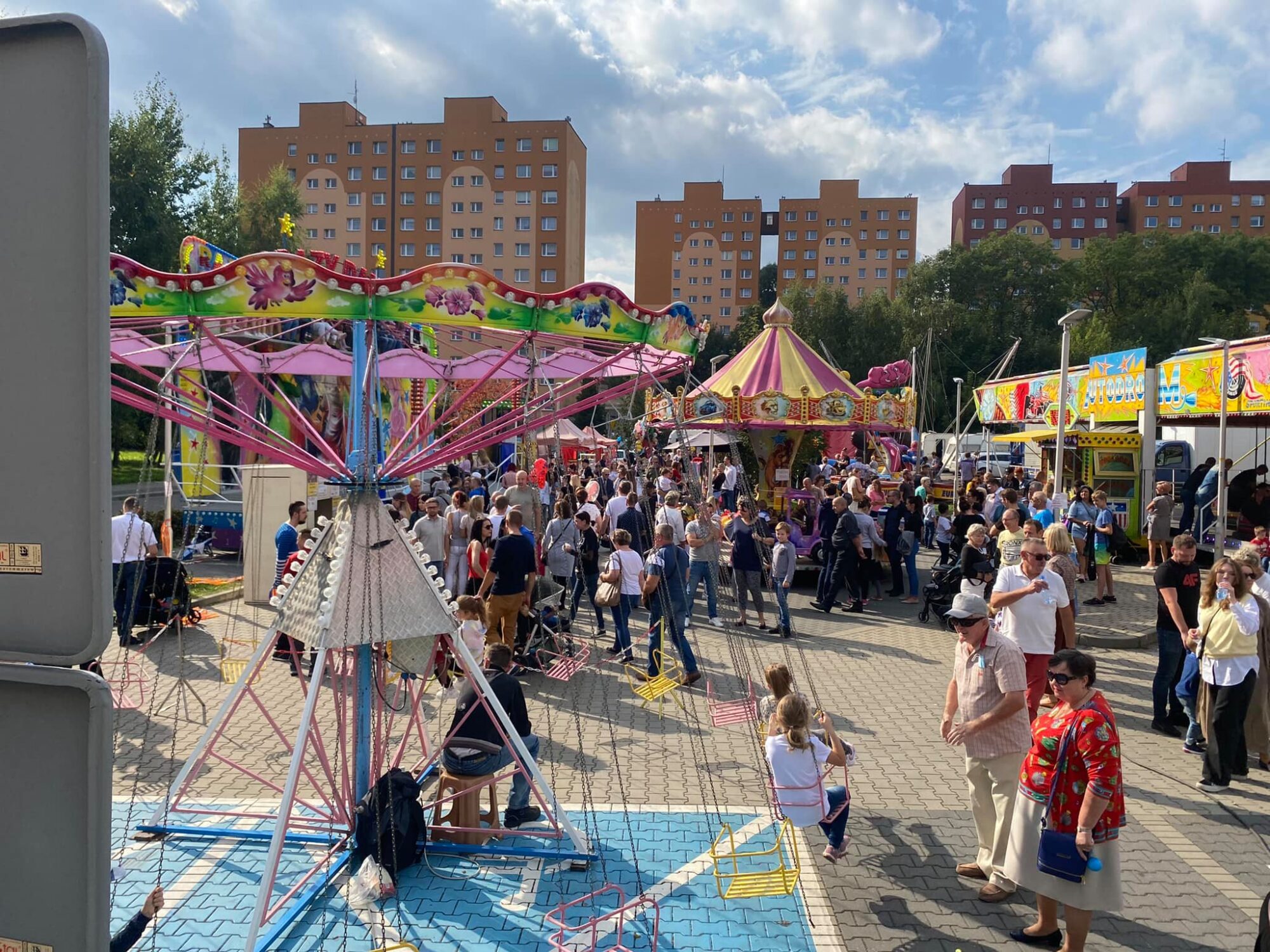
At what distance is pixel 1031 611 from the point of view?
6.91 meters

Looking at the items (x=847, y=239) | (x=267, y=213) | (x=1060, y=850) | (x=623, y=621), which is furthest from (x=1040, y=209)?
(x=1060, y=850)

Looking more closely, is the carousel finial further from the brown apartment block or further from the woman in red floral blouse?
the brown apartment block

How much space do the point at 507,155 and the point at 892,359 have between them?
1015 inches

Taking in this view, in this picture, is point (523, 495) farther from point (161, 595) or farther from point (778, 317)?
point (778, 317)

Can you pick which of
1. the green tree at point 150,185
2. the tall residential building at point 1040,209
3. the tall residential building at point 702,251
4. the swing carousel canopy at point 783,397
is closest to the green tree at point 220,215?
the green tree at point 150,185

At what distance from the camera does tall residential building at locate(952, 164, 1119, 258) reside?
78.8 m

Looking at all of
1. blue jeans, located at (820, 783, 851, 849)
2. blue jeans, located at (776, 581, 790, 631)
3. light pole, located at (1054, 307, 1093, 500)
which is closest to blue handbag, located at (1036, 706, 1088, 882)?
blue jeans, located at (820, 783, 851, 849)

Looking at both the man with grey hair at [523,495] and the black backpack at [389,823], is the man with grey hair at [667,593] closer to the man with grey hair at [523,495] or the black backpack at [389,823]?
the man with grey hair at [523,495]

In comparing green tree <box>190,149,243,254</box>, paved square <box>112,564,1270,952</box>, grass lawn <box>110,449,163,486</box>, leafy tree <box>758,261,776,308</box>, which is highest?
leafy tree <box>758,261,776,308</box>

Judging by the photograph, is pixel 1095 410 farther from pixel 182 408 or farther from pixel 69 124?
pixel 69 124

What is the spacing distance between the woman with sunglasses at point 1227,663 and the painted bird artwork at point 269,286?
20.6ft

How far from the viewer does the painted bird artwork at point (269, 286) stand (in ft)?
14.5

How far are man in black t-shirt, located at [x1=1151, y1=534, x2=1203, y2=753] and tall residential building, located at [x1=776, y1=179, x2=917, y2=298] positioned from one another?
70820mm

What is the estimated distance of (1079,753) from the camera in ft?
14.0
